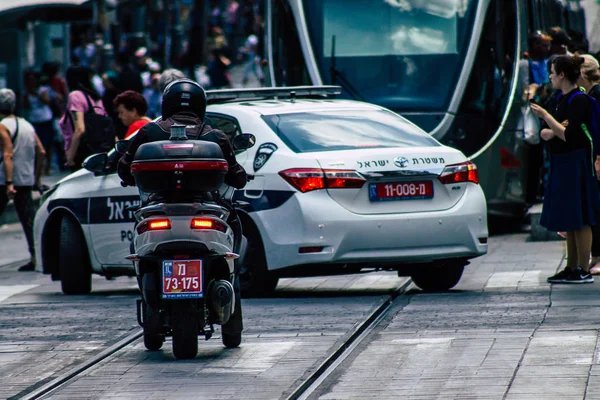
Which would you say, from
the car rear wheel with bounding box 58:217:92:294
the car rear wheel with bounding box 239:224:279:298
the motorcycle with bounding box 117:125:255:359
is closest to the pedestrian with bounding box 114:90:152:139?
the car rear wheel with bounding box 58:217:92:294

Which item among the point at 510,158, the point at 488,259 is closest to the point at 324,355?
the point at 488,259

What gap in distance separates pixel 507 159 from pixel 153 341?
9396 mm

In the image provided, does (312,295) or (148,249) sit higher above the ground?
(148,249)

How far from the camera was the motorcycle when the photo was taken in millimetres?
8031

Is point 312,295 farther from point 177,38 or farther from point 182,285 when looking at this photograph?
point 177,38

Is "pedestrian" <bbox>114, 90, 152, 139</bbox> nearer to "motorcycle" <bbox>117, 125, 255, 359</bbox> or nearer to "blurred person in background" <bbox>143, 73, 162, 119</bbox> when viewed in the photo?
"motorcycle" <bbox>117, 125, 255, 359</bbox>

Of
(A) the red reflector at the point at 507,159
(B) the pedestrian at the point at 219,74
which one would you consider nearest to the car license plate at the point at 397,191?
(A) the red reflector at the point at 507,159

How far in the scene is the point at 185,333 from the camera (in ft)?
26.9

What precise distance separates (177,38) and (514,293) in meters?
35.9

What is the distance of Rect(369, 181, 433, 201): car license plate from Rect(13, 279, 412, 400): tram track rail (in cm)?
75

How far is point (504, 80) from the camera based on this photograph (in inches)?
692

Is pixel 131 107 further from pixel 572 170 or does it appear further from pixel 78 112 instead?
pixel 572 170

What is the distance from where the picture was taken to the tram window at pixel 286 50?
1778 cm

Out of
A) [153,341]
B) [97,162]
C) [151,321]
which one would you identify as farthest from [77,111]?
[151,321]
